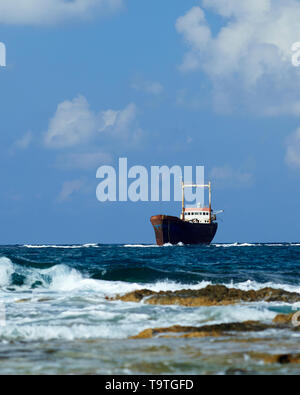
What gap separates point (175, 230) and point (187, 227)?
283cm

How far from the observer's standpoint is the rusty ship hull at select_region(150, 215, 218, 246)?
89500 millimetres

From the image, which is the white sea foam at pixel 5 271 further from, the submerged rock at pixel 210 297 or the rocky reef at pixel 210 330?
the rocky reef at pixel 210 330

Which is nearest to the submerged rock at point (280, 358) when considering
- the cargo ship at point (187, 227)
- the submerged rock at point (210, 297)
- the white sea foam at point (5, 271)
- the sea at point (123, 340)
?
the sea at point (123, 340)

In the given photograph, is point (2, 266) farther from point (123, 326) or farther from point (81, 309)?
point (123, 326)

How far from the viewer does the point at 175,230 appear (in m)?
89.7

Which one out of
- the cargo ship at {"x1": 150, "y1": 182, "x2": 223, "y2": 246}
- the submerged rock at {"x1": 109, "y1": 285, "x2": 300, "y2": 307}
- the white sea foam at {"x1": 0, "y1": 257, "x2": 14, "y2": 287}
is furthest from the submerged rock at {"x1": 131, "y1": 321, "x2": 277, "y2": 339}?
the cargo ship at {"x1": 150, "y1": 182, "x2": 223, "y2": 246}

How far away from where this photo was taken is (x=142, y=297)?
15.7 m

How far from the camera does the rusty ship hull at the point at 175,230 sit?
89.5 meters

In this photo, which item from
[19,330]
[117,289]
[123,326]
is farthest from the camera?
[117,289]

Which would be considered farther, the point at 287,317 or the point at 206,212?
the point at 206,212

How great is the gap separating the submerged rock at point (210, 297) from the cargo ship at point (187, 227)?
238 feet

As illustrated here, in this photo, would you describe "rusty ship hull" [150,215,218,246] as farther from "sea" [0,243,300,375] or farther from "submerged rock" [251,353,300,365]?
"submerged rock" [251,353,300,365]

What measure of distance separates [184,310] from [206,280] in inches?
372
